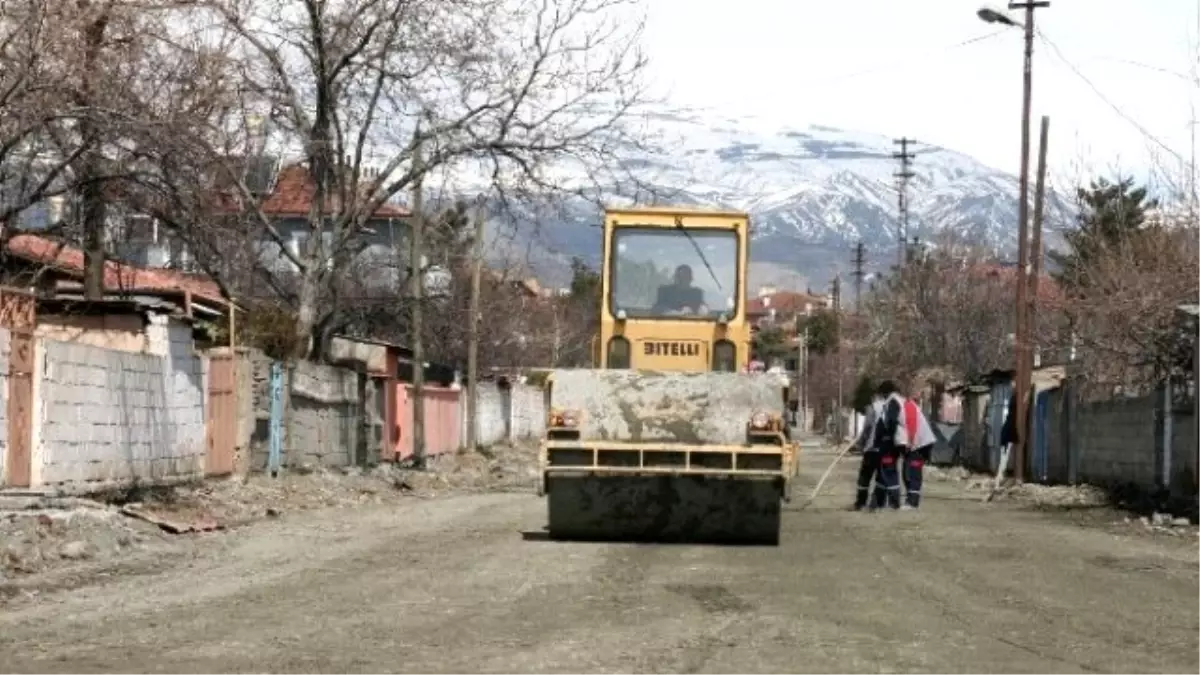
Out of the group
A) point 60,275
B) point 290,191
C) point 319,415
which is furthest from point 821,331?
point 60,275

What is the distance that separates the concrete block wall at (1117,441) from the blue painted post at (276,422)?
544 inches

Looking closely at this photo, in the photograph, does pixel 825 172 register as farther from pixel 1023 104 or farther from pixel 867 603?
pixel 867 603

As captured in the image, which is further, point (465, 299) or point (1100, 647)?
point (465, 299)

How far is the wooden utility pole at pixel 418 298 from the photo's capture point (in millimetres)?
35888

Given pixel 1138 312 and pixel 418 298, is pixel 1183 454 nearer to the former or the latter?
pixel 1138 312

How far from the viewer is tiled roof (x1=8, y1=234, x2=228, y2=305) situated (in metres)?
27.5

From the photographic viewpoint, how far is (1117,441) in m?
31.2

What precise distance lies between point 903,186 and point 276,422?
212ft

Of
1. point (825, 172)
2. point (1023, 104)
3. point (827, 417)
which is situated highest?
point (825, 172)

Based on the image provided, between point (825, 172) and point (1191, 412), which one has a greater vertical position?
point (825, 172)

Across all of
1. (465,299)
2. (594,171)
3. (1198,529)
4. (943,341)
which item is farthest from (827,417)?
(1198,529)

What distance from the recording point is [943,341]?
244 feet

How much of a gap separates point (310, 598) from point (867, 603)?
396cm

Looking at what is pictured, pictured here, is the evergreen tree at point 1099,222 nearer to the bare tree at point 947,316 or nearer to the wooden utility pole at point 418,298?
the bare tree at point 947,316
